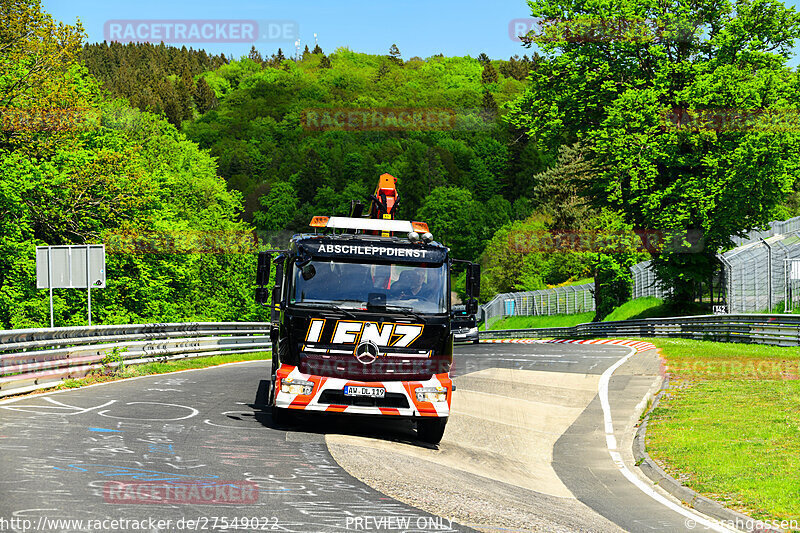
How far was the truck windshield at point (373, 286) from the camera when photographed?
459 inches

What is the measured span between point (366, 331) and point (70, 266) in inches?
417

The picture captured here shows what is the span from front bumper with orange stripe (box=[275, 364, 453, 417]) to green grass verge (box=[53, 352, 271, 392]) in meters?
7.22

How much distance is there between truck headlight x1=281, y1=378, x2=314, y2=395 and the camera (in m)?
11.3

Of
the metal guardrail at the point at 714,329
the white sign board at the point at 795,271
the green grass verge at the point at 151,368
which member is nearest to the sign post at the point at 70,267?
the green grass verge at the point at 151,368

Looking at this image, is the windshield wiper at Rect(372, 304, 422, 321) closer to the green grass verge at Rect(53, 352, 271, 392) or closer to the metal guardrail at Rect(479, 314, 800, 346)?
the green grass verge at Rect(53, 352, 271, 392)

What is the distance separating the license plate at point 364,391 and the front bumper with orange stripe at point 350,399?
0.04 m

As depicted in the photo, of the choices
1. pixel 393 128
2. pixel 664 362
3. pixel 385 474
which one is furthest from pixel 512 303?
pixel 393 128

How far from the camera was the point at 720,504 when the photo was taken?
8.91 metres

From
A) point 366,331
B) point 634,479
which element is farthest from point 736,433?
point 366,331

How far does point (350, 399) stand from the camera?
11.3 m

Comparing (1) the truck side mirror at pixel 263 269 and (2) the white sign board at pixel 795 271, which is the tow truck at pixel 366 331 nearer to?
(1) the truck side mirror at pixel 263 269

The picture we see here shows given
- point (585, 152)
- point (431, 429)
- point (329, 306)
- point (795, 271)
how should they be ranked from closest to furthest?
point (329, 306), point (431, 429), point (795, 271), point (585, 152)

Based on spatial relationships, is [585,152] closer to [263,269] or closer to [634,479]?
[263,269]

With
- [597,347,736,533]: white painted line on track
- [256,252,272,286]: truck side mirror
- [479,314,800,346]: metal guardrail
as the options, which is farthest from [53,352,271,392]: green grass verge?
[479,314,800,346]: metal guardrail
